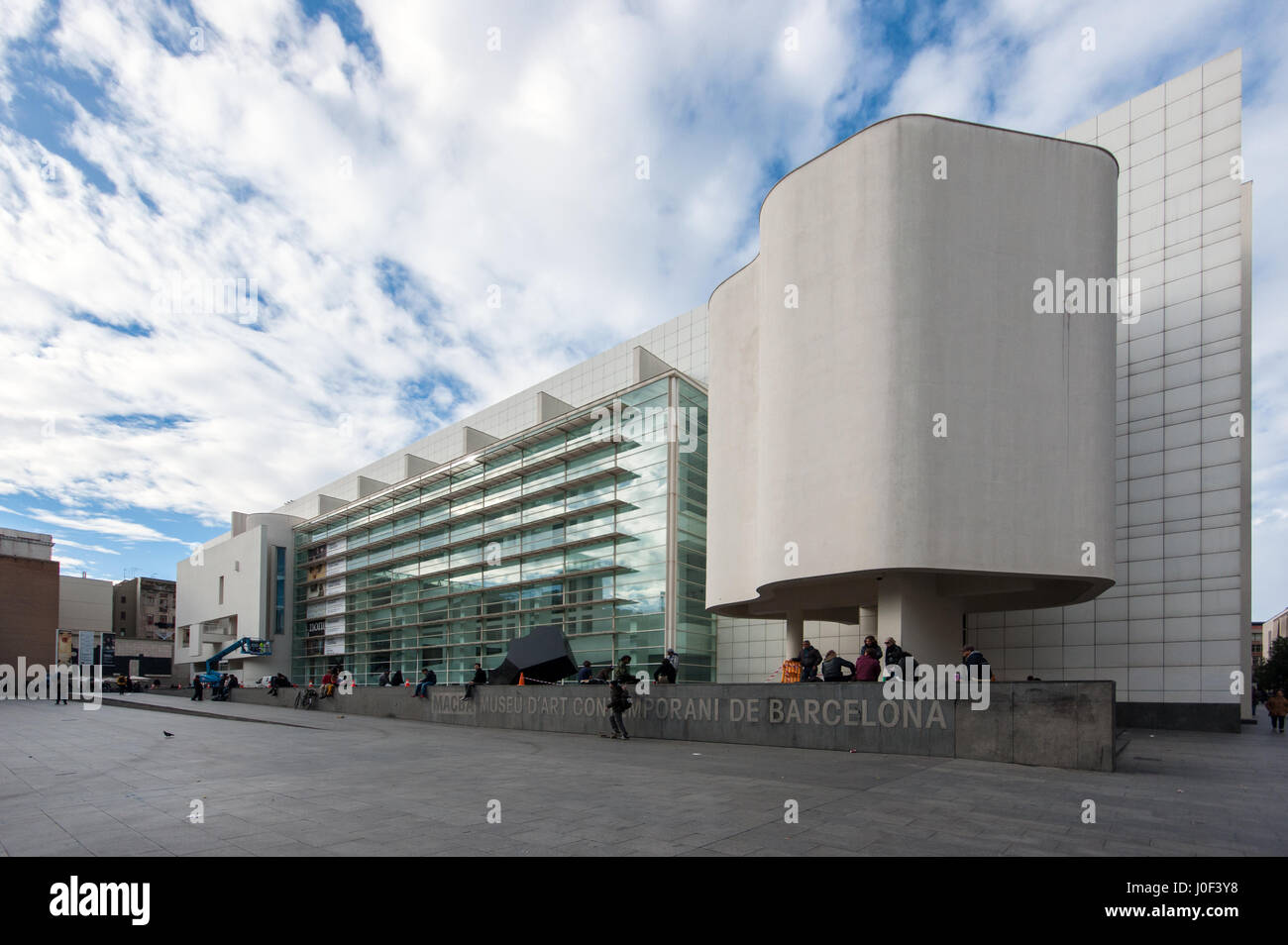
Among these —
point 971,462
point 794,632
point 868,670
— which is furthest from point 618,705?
point 794,632

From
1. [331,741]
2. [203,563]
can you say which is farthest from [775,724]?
[203,563]

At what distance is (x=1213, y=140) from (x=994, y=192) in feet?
36.3

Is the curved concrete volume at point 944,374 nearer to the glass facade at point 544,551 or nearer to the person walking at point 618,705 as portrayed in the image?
the person walking at point 618,705

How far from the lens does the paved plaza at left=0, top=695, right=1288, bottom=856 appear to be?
6645 mm

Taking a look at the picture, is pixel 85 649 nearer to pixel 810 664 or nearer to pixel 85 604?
pixel 810 664

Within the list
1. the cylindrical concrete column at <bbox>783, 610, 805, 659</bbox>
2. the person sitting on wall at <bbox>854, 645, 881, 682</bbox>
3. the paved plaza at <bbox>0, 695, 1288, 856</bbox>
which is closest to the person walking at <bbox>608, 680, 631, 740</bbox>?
the paved plaza at <bbox>0, 695, 1288, 856</bbox>

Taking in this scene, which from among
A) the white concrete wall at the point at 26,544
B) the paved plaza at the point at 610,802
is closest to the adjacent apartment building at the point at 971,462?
the paved plaza at the point at 610,802

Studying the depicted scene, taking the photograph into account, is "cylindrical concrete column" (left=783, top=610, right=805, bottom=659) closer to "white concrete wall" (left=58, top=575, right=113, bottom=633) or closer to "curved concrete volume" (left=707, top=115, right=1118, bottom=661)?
"curved concrete volume" (left=707, top=115, right=1118, bottom=661)

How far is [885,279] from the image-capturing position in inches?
803

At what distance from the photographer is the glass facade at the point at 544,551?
112ft

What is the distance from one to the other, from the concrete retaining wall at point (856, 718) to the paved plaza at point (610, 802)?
590mm

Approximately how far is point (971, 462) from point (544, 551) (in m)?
25.1

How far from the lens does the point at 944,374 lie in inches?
779
